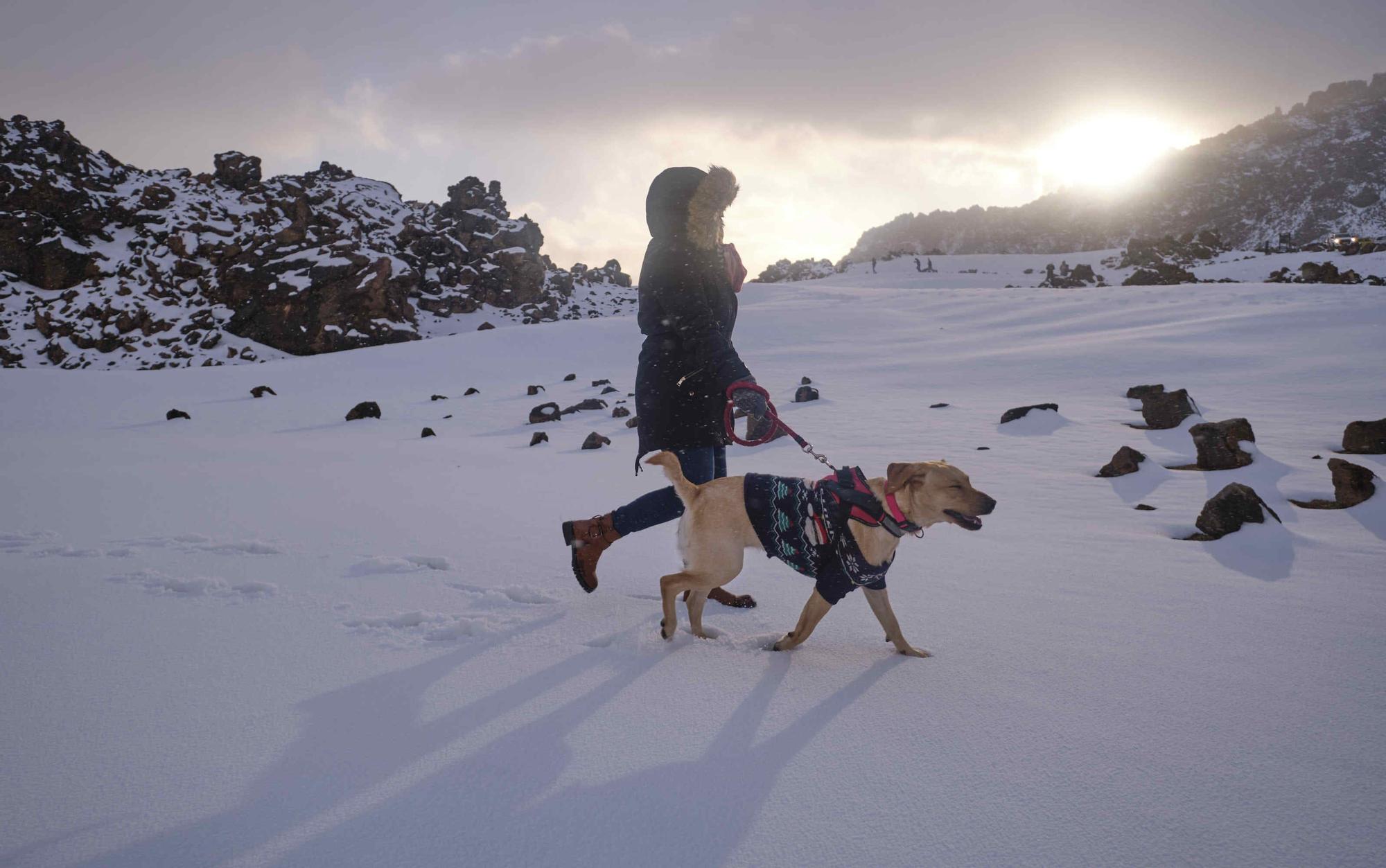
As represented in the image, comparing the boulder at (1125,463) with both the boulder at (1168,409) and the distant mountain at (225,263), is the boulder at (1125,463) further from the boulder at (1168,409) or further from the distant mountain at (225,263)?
the distant mountain at (225,263)

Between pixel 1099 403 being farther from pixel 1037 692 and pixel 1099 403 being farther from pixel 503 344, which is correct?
pixel 503 344

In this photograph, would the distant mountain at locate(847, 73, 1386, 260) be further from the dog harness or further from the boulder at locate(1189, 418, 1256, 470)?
the dog harness

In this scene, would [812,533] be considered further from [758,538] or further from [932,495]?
[932,495]

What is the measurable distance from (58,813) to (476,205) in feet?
215

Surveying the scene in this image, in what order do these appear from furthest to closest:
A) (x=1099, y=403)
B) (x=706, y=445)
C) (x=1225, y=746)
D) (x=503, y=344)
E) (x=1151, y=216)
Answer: (x=1151, y=216), (x=503, y=344), (x=1099, y=403), (x=706, y=445), (x=1225, y=746)

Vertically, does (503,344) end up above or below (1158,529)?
above

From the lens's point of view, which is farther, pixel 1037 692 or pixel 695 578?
pixel 695 578

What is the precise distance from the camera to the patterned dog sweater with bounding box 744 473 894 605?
2588 mm

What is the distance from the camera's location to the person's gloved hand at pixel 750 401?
11.1 feet

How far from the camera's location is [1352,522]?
4.13 metres

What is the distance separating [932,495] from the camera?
270cm

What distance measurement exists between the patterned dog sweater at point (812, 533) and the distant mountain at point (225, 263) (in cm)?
4162

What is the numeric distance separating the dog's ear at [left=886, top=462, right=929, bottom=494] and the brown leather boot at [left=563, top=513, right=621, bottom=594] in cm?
136

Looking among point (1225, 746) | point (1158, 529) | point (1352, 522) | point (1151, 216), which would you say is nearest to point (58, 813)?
point (1225, 746)
